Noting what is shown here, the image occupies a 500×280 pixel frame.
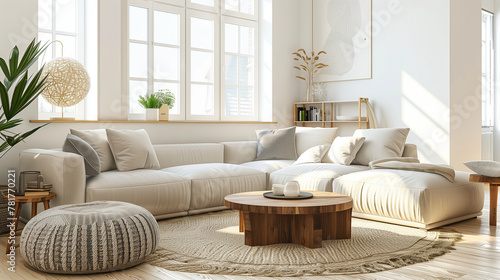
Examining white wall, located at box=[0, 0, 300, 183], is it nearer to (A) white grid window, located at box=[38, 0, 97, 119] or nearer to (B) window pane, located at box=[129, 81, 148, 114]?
(A) white grid window, located at box=[38, 0, 97, 119]

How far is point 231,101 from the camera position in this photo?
260 inches

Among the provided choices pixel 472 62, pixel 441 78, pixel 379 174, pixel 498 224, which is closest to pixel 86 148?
pixel 379 174

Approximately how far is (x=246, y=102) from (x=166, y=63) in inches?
54.5

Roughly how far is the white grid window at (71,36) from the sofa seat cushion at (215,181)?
4.33 ft

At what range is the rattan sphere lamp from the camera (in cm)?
443

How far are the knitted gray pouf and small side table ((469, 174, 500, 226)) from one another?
275cm

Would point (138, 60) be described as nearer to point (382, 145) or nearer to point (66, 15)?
point (66, 15)

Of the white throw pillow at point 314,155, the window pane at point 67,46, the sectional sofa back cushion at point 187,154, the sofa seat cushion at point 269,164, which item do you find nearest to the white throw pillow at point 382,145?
the white throw pillow at point 314,155

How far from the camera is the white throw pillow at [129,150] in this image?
439 cm

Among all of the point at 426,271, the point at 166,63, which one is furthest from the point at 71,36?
the point at 426,271

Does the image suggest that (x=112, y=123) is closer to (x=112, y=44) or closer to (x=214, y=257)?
(x=112, y=44)

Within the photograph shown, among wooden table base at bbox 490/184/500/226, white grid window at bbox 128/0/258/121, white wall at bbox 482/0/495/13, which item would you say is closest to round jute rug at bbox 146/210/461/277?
wooden table base at bbox 490/184/500/226

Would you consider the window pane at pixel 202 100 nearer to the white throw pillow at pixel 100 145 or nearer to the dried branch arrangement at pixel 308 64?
the dried branch arrangement at pixel 308 64

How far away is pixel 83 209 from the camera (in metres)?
2.99
